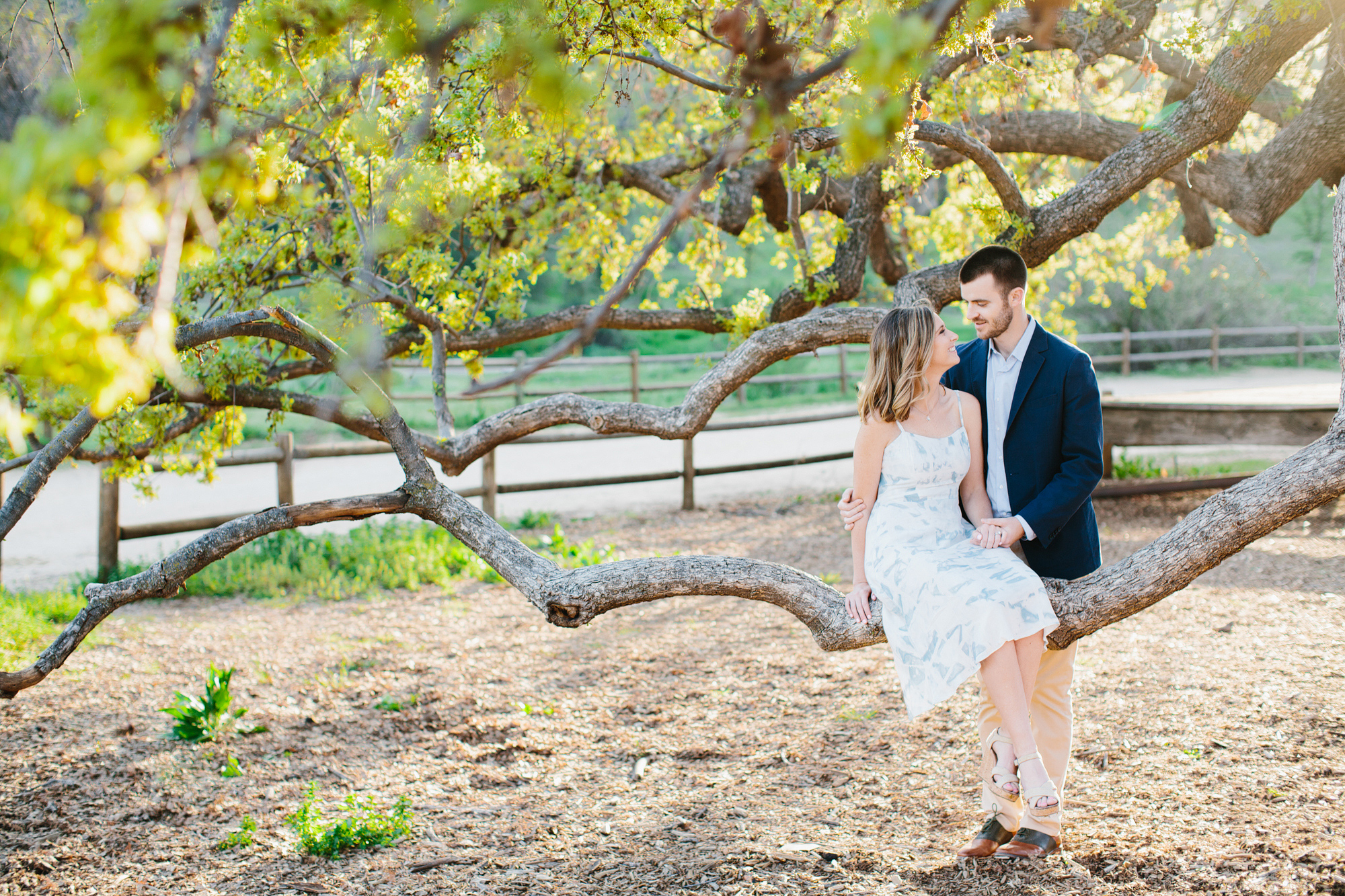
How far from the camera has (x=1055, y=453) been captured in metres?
2.70

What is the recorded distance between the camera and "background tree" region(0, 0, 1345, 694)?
1.03 m

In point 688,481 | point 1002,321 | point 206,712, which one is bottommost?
point 206,712

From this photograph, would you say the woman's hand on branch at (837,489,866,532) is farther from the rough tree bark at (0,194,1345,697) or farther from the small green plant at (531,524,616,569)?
the small green plant at (531,524,616,569)

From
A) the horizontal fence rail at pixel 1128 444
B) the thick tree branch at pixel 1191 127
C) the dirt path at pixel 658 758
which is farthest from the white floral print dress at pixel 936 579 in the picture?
the horizontal fence rail at pixel 1128 444

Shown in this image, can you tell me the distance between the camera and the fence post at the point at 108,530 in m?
6.58

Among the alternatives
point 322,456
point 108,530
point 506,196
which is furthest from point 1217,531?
point 108,530

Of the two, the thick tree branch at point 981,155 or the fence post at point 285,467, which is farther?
the fence post at point 285,467

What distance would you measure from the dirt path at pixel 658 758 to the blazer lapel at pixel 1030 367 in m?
1.32

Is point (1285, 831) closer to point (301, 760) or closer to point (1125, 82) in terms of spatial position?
point (301, 760)

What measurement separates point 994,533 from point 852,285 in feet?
8.93

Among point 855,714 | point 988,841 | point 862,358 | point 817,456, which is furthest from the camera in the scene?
point 862,358

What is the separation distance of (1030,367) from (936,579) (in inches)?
27.8

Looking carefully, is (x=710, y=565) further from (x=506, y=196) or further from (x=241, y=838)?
(x=506, y=196)

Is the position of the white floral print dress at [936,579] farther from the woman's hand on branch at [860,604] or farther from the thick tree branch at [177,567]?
the thick tree branch at [177,567]
